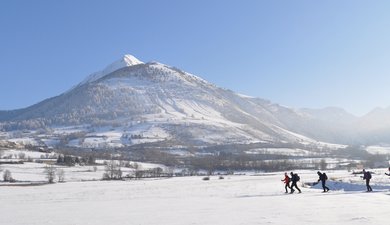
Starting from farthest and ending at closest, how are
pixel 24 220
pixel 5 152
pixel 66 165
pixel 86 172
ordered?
pixel 5 152 → pixel 66 165 → pixel 86 172 → pixel 24 220

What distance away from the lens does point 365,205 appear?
26.8 metres

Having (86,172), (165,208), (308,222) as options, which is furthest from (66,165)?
(308,222)

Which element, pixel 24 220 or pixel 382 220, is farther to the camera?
pixel 24 220

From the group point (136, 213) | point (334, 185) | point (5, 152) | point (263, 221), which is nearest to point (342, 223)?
point (263, 221)

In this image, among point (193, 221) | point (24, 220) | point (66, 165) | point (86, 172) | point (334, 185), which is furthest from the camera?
point (66, 165)

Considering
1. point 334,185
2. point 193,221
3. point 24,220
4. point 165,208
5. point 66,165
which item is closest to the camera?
point 193,221


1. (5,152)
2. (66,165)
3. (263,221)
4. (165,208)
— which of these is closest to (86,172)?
(66,165)

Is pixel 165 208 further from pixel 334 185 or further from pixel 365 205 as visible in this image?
pixel 334 185

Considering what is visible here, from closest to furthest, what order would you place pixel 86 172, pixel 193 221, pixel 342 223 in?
pixel 342 223 → pixel 193 221 → pixel 86 172

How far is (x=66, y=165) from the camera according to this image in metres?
160

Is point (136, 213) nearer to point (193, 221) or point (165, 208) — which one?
point (165, 208)

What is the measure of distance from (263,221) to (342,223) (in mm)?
3312

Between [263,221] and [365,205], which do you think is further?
[365,205]

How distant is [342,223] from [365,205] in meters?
7.79
